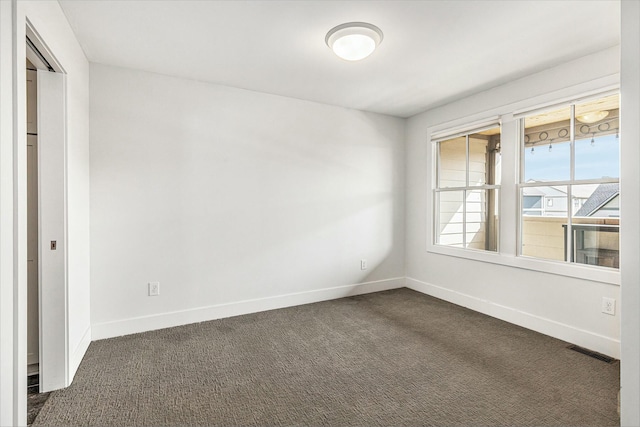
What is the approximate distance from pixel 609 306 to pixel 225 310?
3461 millimetres

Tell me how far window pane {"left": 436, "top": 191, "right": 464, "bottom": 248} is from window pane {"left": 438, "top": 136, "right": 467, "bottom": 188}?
14 cm

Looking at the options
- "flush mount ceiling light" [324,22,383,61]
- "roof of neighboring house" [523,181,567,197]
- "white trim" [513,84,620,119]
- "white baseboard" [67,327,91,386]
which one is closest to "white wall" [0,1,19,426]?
"white baseboard" [67,327,91,386]

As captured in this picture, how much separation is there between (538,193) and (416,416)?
248 centimetres

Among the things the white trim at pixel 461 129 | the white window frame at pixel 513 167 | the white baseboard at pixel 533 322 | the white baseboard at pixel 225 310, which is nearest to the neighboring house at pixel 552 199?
the white window frame at pixel 513 167

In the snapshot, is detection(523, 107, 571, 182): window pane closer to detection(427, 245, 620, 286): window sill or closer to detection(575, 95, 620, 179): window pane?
detection(575, 95, 620, 179): window pane

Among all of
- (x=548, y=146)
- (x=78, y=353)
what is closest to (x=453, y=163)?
(x=548, y=146)

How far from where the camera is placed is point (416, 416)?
6.26ft

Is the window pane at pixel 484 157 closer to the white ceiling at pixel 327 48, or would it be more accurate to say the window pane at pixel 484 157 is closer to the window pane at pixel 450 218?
the window pane at pixel 450 218

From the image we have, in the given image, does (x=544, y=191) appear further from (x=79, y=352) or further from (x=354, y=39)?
(x=79, y=352)

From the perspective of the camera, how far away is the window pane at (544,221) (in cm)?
306

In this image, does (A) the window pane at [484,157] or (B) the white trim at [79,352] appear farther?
(A) the window pane at [484,157]

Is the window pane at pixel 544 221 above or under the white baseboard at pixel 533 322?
above

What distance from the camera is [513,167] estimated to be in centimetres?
337

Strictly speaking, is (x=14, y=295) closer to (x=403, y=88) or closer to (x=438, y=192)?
(x=403, y=88)
